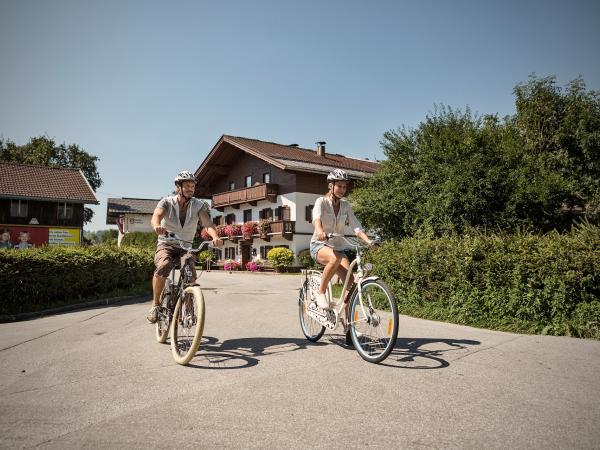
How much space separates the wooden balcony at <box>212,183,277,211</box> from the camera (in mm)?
34969

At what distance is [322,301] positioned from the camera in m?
5.40

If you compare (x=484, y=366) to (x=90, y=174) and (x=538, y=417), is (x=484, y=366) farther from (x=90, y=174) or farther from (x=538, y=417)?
(x=90, y=174)

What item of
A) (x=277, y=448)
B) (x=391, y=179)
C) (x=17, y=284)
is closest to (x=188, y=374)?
(x=277, y=448)

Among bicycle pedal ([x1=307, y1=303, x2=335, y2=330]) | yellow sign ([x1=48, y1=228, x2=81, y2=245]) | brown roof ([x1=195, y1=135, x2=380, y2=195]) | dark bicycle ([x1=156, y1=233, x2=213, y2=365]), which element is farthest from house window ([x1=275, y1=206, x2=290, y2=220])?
dark bicycle ([x1=156, y1=233, x2=213, y2=365])

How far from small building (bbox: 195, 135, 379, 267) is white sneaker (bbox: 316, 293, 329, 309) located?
24.7 meters

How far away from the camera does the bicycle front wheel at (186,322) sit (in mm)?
4555

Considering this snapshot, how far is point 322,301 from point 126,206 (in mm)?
68014

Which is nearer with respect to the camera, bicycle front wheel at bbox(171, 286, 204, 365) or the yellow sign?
bicycle front wheel at bbox(171, 286, 204, 365)

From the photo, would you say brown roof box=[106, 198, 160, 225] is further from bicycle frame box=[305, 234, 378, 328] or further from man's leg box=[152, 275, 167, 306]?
bicycle frame box=[305, 234, 378, 328]

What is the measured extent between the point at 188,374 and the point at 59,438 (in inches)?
58.9

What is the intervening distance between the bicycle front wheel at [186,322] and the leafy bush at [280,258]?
Result: 85.7 feet

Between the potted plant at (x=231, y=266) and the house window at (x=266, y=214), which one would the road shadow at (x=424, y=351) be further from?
the potted plant at (x=231, y=266)

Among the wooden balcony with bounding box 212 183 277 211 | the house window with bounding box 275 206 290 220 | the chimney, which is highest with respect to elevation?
the chimney

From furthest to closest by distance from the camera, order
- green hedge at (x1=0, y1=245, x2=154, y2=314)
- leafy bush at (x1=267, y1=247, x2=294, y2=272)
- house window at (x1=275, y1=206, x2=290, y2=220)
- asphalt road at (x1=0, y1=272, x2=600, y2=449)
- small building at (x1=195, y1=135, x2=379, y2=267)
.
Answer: house window at (x1=275, y1=206, x2=290, y2=220)
small building at (x1=195, y1=135, x2=379, y2=267)
leafy bush at (x1=267, y1=247, x2=294, y2=272)
green hedge at (x1=0, y1=245, x2=154, y2=314)
asphalt road at (x1=0, y1=272, x2=600, y2=449)
